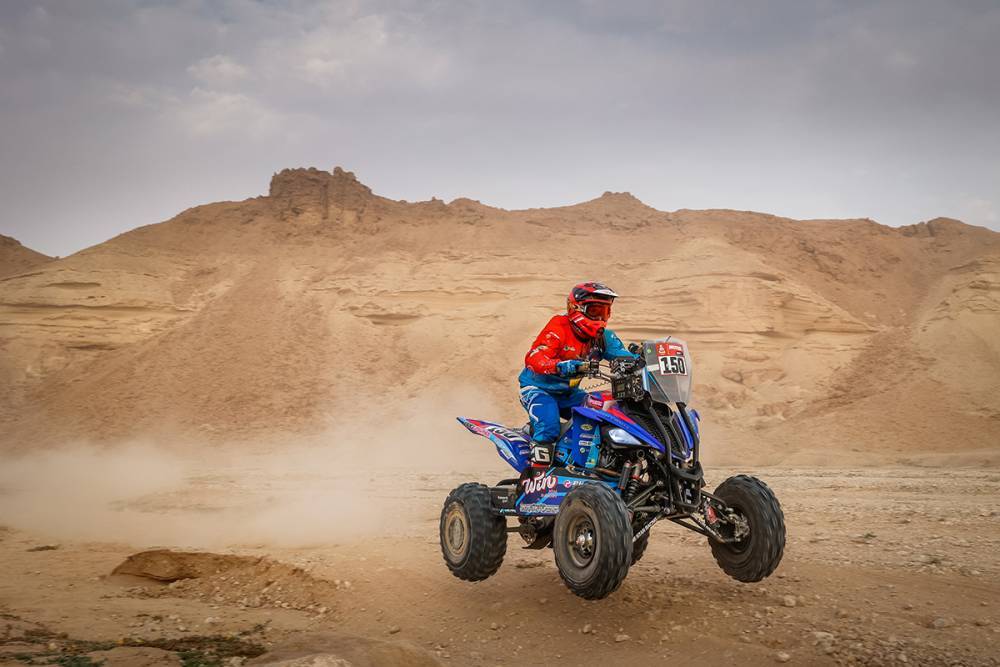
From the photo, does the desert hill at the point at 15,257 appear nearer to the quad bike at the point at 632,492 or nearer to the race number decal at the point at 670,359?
the quad bike at the point at 632,492

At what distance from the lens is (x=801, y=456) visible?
73.6 feet

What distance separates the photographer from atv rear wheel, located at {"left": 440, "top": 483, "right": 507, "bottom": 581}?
22.3 feet

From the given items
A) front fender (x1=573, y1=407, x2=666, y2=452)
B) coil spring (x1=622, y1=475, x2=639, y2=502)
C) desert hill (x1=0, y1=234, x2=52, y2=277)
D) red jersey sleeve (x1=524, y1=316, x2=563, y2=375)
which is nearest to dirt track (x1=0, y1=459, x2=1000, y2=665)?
coil spring (x1=622, y1=475, x2=639, y2=502)

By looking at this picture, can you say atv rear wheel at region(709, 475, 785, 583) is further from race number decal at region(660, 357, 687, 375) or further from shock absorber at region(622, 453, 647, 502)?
race number decal at region(660, 357, 687, 375)

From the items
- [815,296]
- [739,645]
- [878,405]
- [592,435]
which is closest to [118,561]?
[592,435]

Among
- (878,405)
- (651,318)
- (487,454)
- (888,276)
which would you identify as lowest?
(487,454)

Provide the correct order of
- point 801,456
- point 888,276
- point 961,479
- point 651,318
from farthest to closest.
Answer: point 888,276
point 651,318
point 801,456
point 961,479

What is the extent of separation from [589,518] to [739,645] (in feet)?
4.37

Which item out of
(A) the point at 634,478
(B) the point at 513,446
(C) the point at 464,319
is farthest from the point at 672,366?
(C) the point at 464,319

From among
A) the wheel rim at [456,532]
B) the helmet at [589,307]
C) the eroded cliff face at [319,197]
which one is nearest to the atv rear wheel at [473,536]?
the wheel rim at [456,532]

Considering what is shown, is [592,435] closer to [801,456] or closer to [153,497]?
[153,497]

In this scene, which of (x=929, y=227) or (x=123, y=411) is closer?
(x=123, y=411)

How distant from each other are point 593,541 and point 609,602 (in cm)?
119

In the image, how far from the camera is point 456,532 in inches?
280
